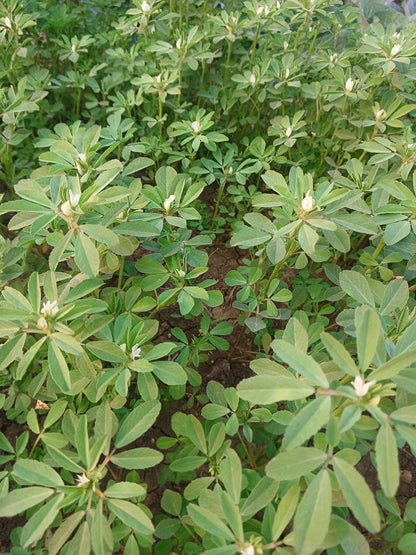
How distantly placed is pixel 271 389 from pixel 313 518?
0.23 metres

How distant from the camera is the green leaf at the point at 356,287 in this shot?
1312 mm

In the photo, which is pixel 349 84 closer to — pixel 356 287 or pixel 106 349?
pixel 356 287

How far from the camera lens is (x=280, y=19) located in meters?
2.27

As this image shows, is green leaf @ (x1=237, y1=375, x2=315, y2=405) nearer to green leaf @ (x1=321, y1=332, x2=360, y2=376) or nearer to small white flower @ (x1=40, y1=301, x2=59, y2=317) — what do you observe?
green leaf @ (x1=321, y1=332, x2=360, y2=376)

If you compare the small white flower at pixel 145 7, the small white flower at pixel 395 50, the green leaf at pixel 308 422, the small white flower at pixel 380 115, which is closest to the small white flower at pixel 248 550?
the green leaf at pixel 308 422

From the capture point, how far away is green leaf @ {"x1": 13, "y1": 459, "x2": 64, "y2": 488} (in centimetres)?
99

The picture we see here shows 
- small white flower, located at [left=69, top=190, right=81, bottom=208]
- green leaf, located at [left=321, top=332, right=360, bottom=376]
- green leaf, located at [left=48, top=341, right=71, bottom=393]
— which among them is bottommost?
green leaf, located at [left=48, top=341, right=71, bottom=393]

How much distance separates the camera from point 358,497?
0.81m

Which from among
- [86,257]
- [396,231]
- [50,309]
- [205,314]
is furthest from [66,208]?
[396,231]

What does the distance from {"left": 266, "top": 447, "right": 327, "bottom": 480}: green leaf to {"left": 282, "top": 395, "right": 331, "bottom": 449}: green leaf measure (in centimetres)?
6

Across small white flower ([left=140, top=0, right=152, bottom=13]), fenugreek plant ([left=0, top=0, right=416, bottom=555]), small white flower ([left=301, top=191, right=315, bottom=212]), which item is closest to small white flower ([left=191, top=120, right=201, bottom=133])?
fenugreek plant ([left=0, top=0, right=416, bottom=555])

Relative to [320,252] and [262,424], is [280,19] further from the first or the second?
[262,424]

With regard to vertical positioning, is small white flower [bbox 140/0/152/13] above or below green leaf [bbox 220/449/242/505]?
above

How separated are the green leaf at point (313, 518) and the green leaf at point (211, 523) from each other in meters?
0.18
